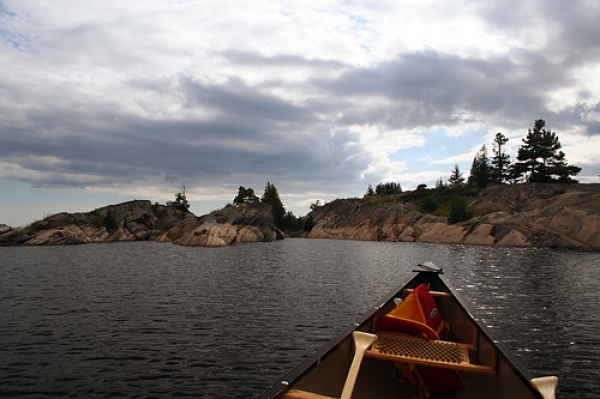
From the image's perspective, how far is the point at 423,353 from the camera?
23.8 feet

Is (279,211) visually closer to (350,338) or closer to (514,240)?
(514,240)

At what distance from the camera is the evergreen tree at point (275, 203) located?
429 ft

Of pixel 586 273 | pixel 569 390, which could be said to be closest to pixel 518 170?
pixel 586 273

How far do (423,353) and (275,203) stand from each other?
417 ft

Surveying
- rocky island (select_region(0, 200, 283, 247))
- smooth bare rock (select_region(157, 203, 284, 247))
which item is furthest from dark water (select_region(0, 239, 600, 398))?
rocky island (select_region(0, 200, 283, 247))

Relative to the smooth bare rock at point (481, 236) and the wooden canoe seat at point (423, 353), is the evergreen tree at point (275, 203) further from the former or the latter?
the wooden canoe seat at point (423, 353)

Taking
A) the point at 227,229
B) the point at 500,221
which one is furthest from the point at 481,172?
the point at 227,229

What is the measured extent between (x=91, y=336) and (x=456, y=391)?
13.1 metres

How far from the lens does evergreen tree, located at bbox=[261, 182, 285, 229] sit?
13062 centimetres

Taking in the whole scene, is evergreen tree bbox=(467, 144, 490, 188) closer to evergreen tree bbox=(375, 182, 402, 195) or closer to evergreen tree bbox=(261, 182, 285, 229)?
evergreen tree bbox=(375, 182, 402, 195)

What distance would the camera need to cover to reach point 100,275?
30172 millimetres

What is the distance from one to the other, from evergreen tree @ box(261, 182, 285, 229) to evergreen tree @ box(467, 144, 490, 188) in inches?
2530

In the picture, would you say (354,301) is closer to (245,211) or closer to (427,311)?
(427,311)

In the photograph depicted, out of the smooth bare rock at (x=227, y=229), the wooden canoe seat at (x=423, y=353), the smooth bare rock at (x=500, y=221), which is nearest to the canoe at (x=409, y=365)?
the wooden canoe seat at (x=423, y=353)
